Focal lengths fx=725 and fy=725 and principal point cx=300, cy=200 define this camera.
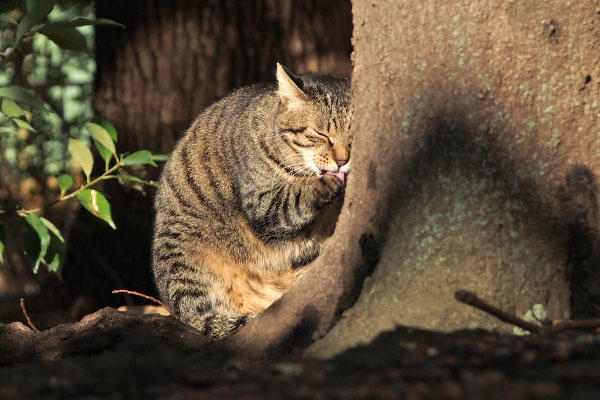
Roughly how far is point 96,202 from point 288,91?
43.5 inches

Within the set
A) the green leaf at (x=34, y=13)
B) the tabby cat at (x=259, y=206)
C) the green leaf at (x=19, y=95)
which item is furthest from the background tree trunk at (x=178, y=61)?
the green leaf at (x=34, y=13)

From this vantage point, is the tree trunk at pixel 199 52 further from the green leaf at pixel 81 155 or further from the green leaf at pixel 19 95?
the green leaf at pixel 19 95

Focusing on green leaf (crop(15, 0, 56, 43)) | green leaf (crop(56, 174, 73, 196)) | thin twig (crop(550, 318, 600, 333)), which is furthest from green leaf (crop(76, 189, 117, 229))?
thin twig (crop(550, 318, 600, 333))

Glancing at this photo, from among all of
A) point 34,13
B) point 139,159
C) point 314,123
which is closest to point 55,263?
point 139,159

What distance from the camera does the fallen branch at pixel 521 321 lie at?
6.72 ft

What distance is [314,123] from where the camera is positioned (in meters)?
3.73

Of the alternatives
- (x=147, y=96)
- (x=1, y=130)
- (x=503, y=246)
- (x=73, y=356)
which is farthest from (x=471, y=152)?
(x=147, y=96)

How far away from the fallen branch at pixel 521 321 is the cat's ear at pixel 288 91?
182cm

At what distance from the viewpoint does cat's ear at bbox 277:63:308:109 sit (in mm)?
3604

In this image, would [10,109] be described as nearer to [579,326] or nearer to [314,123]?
[314,123]

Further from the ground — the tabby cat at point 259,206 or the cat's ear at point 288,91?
the cat's ear at point 288,91

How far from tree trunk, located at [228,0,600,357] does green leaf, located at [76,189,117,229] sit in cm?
132

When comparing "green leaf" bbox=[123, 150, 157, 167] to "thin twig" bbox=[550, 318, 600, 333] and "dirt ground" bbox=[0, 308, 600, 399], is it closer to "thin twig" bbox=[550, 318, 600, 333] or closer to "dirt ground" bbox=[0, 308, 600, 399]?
"dirt ground" bbox=[0, 308, 600, 399]

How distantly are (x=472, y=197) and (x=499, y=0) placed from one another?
0.62 m
